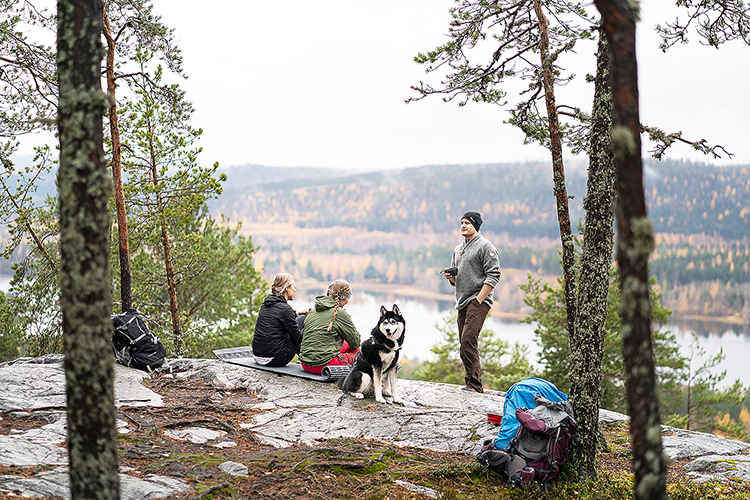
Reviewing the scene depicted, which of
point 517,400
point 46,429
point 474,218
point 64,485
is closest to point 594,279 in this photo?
point 517,400

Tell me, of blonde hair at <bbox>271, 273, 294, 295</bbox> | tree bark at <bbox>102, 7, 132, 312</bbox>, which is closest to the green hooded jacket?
blonde hair at <bbox>271, 273, 294, 295</bbox>

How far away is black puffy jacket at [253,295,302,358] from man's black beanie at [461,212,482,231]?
275 centimetres

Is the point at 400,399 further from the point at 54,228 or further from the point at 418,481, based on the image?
the point at 54,228

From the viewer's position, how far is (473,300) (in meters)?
7.07

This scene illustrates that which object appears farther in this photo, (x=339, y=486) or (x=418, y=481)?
(x=418, y=481)

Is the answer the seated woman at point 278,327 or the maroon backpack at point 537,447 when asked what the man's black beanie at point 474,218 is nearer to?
the seated woman at point 278,327

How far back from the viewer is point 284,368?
25.0ft

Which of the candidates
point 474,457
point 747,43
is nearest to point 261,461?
point 474,457

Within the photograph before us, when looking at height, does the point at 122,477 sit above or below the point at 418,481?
above

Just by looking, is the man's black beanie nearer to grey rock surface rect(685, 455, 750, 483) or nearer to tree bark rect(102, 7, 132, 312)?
grey rock surface rect(685, 455, 750, 483)

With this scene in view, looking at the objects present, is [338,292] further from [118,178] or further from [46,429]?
[118,178]

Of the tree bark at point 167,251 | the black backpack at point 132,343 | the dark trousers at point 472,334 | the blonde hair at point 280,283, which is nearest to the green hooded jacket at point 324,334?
the blonde hair at point 280,283

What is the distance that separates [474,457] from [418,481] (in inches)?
37.1

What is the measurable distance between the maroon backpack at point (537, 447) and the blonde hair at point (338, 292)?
9.66 ft
